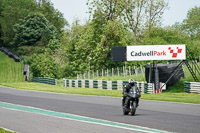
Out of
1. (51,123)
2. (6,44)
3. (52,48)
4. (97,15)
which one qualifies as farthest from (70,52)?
(51,123)

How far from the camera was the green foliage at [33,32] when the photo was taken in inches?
4277

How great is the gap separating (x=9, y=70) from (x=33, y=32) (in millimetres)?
26540

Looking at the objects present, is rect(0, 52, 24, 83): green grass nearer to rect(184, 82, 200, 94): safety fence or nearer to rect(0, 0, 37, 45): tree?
rect(0, 0, 37, 45): tree

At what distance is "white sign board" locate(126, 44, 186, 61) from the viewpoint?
1522 inches

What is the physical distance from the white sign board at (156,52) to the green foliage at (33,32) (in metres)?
70.6

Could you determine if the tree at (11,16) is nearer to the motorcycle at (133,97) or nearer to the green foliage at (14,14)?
the green foliage at (14,14)

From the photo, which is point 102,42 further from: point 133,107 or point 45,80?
point 133,107

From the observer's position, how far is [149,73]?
129 ft

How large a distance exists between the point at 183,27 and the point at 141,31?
33.4 m

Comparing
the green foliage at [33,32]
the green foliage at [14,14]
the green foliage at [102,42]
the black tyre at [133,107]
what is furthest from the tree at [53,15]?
the black tyre at [133,107]

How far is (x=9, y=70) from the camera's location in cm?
8319

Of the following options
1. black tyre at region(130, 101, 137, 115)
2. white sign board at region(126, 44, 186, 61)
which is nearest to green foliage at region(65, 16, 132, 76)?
white sign board at region(126, 44, 186, 61)

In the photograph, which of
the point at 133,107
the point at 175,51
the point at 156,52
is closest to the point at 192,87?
the point at 175,51

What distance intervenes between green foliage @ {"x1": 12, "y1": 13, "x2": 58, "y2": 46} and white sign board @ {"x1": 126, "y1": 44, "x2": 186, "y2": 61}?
7062cm
